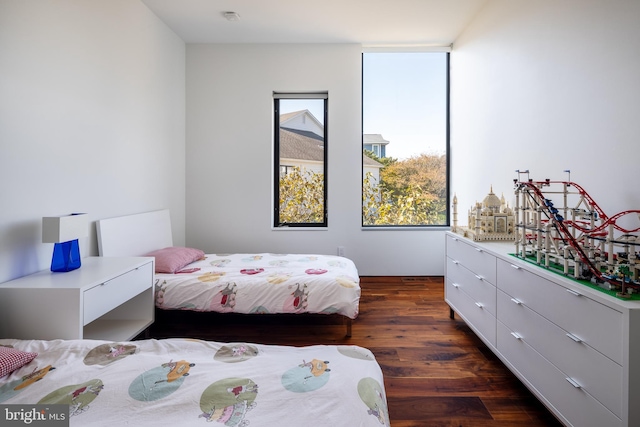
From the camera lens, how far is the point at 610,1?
1692mm

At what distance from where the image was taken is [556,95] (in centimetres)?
210

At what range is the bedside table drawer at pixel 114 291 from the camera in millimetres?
1720

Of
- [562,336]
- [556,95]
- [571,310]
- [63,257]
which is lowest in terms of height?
[562,336]

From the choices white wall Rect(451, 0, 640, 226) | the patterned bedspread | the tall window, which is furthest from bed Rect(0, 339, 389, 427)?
the tall window

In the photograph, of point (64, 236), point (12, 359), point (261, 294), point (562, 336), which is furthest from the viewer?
point (261, 294)

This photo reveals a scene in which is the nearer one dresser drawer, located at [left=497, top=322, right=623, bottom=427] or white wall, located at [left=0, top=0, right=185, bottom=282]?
dresser drawer, located at [left=497, top=322, right=623, bottom=427]

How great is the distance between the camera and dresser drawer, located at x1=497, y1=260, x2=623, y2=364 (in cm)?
115

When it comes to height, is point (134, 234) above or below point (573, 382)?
above

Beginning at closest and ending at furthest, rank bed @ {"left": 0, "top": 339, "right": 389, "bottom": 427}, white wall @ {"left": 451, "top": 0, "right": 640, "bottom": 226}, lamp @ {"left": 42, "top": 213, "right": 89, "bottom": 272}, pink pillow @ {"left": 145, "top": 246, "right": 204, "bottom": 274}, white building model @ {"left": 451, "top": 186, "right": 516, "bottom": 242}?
bed @ {"left": 0, "top": 339, "right": 389, "bottom": 427} < white wall @ {"left": 451, "top": 0, "right": 640, "bottom": 226} < lamp @ {"left": 42, "top": 213, "right": 89, "bottom": 272} < white building model @ {"left": 451, "top": 186, "right": 516, "bottom": 242} < pink pillow @ {"left": 145, "top": 246, "right": 204, "bottom": 274}

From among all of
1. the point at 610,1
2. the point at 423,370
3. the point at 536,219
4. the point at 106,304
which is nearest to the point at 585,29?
the point at 610,1

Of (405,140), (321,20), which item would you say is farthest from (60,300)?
(405,140)

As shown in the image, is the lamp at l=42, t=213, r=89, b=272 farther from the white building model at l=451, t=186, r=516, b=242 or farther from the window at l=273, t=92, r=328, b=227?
the white building model at l=451, t=186, r=516, b=242

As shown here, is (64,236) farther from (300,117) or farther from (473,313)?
(300,117)

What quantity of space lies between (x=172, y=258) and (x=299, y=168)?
191 centimetres
